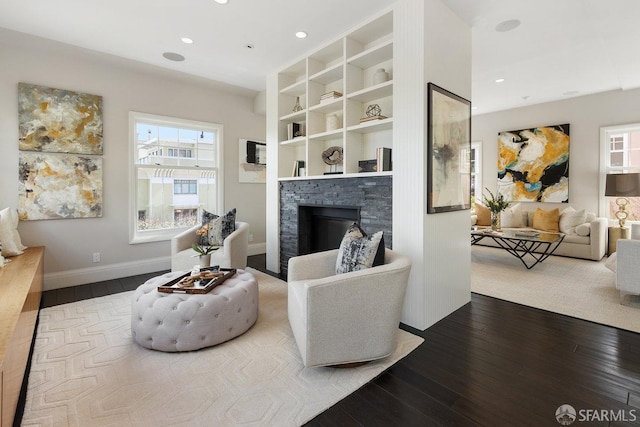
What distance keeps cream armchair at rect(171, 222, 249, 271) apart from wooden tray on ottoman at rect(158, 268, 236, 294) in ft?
2.73

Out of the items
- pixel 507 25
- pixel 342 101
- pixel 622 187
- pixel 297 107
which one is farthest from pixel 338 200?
pixel 622 187

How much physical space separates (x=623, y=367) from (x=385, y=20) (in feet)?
10.8

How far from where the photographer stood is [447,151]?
2855 mm

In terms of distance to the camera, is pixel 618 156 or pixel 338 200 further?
pixel 618 156

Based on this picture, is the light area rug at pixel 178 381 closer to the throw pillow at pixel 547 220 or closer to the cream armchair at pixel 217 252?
the cream armchair at pixel 217 252

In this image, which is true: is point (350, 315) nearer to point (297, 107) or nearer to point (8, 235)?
point (297, 107)

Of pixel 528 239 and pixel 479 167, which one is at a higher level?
pixel 479 167

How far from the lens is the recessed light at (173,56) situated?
380 cm

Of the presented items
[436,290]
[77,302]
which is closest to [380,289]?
[436,290]

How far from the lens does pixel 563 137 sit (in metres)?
5.69

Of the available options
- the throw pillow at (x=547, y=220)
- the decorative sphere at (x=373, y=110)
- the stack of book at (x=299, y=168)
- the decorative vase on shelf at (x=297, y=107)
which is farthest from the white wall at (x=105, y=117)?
the throw pillow at (x=547, y=220)

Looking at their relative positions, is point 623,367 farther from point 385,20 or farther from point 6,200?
point 6,200

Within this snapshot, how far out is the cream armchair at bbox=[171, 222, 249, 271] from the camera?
3664mm

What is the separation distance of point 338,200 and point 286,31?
1.85 meters
